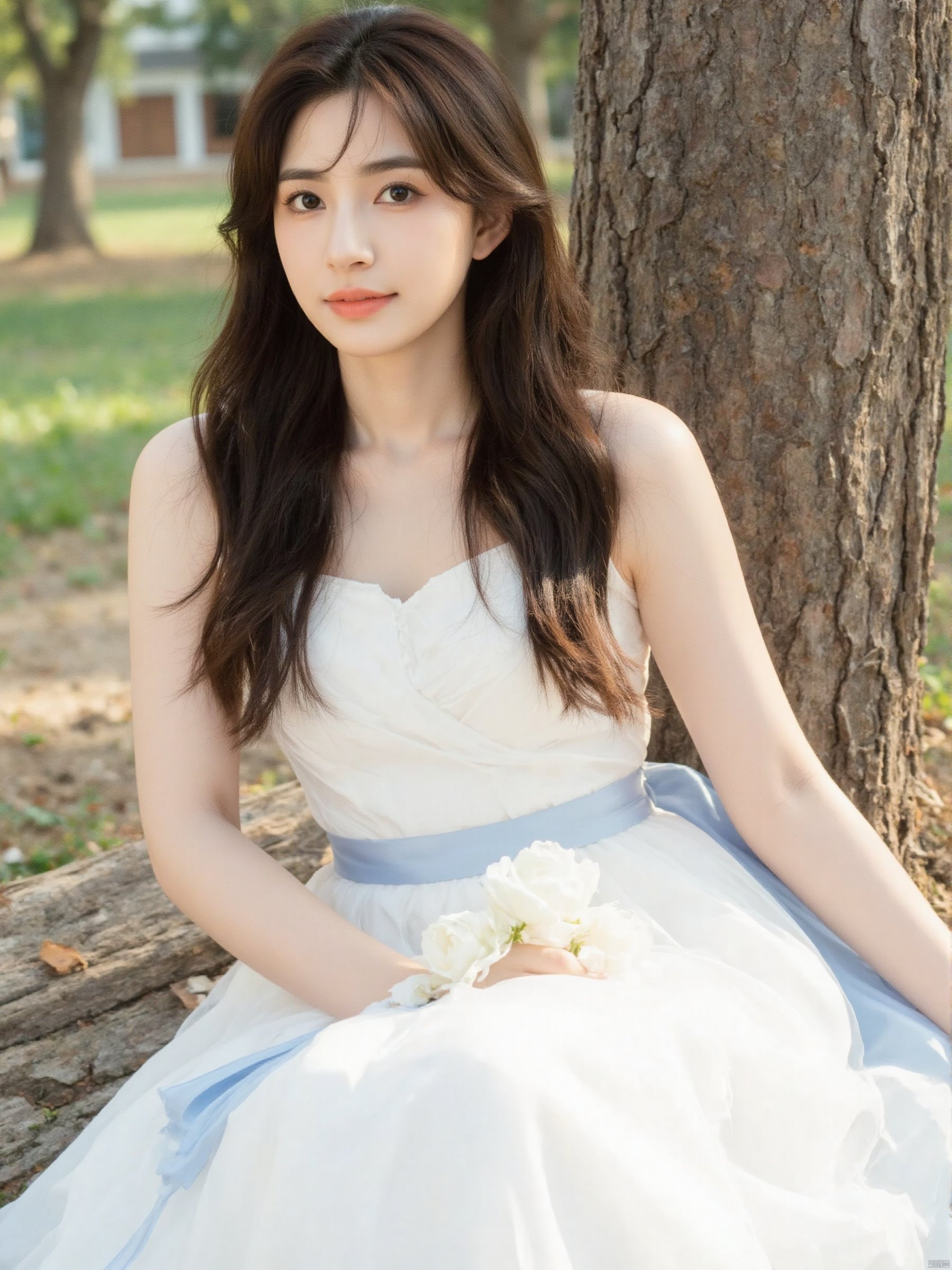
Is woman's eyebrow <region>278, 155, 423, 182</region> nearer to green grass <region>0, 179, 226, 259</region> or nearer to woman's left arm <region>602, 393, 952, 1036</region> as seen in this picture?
woman's left arm <region>602, 393, 952, 1036</region>

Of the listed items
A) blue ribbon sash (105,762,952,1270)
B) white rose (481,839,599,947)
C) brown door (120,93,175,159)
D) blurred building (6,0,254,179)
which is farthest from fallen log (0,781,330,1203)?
brown door (120,93,175,159)

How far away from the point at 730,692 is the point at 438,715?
51cm

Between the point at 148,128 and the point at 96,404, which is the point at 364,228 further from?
the point at 148,128

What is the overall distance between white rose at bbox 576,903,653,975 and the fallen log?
1233 mm

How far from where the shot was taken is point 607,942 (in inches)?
76.0

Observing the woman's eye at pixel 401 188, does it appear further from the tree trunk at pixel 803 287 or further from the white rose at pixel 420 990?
the white rose at pixel 420 990

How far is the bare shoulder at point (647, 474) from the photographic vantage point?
2.34 m

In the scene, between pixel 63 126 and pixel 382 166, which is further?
pixel 63 126

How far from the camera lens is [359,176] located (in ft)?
7.32

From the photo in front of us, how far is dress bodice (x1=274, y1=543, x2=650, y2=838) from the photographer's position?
2248 millimetres

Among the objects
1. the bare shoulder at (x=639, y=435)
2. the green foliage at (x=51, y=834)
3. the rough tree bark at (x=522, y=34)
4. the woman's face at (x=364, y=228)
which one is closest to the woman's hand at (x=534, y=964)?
the bare shoulder at (x=639, y=435)

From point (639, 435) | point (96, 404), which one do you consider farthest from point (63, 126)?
point (639, 435)

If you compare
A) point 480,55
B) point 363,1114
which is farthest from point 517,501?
point 363,1114

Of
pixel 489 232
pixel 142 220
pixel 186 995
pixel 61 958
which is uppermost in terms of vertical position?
pixel 489 232
